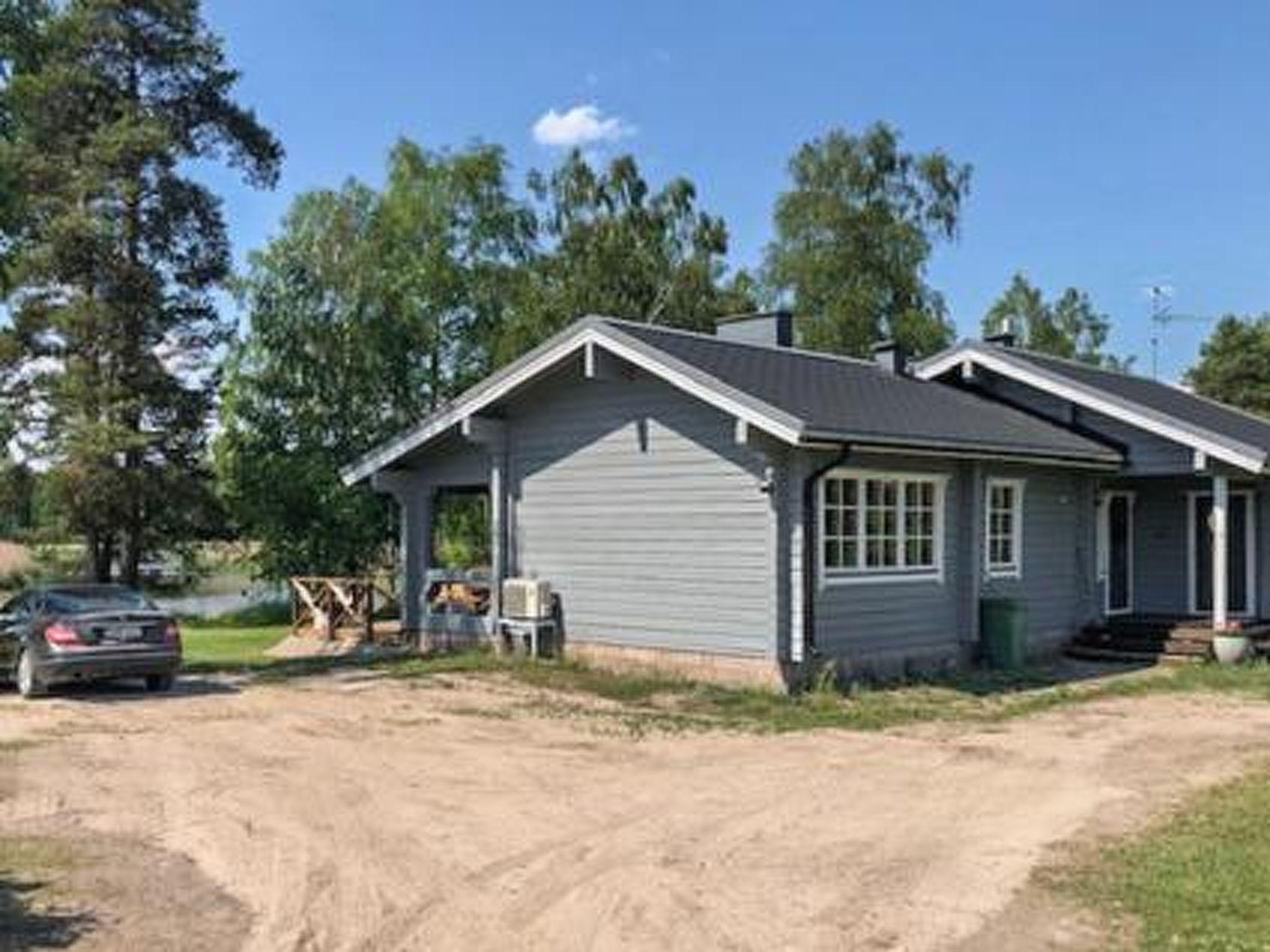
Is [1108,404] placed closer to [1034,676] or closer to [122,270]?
[1034,676]

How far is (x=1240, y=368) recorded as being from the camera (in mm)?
51500

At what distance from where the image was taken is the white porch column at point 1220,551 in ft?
63.4

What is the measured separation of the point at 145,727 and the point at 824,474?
762 centimetres

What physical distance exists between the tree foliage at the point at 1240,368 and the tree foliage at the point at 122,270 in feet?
121

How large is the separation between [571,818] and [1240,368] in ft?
159

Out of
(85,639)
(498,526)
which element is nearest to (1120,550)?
(498,526)

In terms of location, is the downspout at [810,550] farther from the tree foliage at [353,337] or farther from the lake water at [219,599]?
the lake water at [219,599]

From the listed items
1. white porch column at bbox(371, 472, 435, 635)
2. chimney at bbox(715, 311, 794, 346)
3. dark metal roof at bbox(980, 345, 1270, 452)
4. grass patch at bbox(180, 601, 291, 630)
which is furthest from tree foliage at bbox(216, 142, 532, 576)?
dark metal roof at bbox(980, 345, 1270, 452)

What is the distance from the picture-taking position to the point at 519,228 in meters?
40.6

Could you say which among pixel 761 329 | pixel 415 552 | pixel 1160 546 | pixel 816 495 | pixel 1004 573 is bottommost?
pixel 1004 573

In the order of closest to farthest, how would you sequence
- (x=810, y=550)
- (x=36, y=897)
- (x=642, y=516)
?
(x=36, y=897)
(x=810, y=550)
(x=642, y=516)

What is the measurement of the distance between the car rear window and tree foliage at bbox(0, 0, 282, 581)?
38.9 ft

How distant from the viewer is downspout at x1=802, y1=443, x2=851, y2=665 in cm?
1553

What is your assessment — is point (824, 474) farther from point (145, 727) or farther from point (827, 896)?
point (827, 896)
